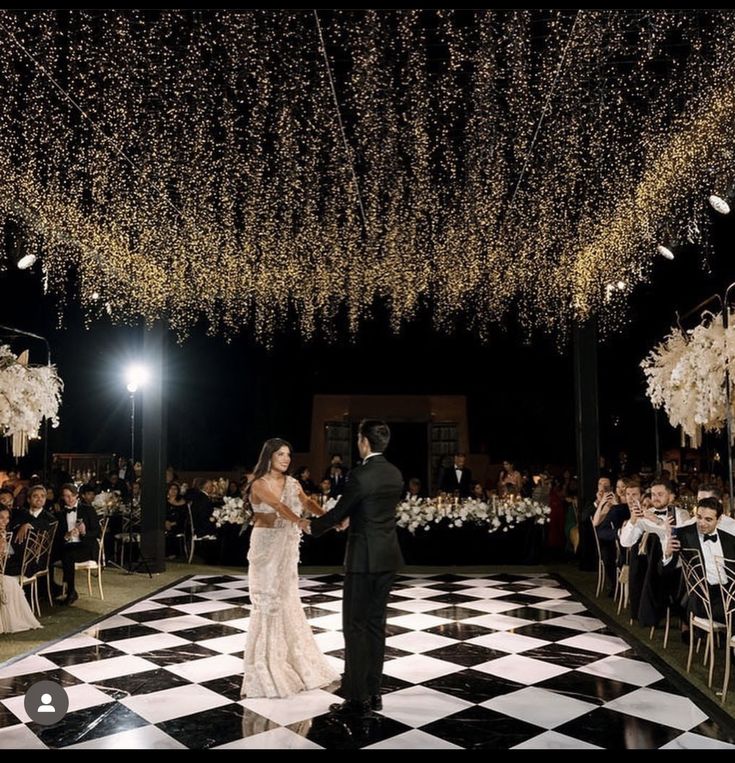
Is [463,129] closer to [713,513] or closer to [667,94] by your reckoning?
[667,94]

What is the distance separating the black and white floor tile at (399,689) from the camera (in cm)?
346

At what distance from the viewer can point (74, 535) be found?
7012mm

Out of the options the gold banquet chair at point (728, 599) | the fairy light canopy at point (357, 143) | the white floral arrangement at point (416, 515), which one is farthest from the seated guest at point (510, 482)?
the gold banquet chair at point (728, 599)

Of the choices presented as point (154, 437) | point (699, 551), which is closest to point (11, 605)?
point (154, 437)

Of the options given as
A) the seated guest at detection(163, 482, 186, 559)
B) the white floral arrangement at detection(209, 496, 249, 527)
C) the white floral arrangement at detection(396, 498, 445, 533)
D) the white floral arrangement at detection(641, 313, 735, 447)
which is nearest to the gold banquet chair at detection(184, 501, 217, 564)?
the seated guest at detection(163, 482, 186, 559)

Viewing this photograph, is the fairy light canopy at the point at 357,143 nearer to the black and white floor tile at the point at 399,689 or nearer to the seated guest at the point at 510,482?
the seated guest at the point at 510,482

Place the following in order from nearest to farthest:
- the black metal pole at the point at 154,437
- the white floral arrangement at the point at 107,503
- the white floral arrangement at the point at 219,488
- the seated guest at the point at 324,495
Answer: the black metal pole at the point at 154,437
the seated guest at the point at 324,495
the white floral arrangement at the point at 107,503
the white floral arrangement at the point at 219,488

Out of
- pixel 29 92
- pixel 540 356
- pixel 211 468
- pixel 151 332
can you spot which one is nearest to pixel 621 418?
pixel 540 356

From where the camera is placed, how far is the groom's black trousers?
12.3ft

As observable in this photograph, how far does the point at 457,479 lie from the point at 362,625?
782 cm

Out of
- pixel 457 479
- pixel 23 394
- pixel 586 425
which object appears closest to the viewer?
pixel 23 394

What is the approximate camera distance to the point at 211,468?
1559cm

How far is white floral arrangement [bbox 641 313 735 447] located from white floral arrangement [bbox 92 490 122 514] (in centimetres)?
678

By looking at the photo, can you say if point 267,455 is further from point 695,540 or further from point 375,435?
point 695,540
